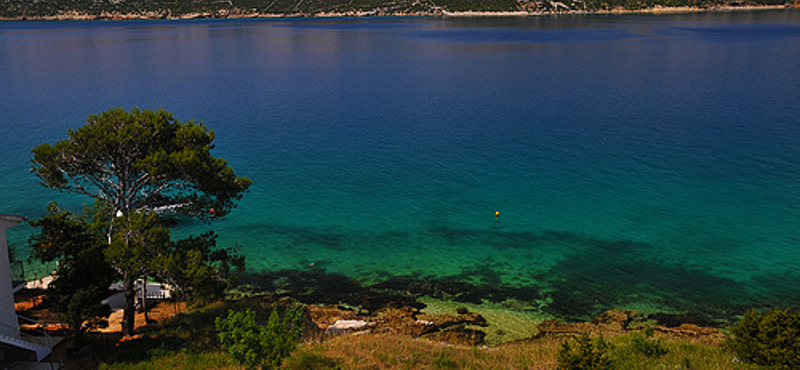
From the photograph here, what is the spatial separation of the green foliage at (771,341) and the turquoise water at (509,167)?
37.4 feet

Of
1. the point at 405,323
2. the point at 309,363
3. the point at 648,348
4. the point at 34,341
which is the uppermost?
the point at 34,341

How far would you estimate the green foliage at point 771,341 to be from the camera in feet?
76.2

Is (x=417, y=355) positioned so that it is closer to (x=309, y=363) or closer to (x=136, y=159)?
(x=309, y=363)

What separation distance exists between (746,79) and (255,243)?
99703mm

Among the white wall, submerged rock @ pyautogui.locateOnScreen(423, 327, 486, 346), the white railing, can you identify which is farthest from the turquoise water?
the white wall

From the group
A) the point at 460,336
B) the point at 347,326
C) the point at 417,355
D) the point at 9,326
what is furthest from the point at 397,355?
the point at 9,326

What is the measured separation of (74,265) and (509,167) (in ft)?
153

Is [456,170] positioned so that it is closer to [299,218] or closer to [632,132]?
[299,218]

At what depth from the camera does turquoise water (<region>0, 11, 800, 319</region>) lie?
4200cm

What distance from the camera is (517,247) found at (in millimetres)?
45969

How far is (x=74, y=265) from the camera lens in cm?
2573

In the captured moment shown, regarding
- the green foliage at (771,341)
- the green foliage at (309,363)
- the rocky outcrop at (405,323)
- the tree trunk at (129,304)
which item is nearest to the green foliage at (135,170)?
the tree trunk at (129,304)

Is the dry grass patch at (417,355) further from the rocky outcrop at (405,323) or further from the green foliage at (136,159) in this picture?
the green foliage at (136,159)

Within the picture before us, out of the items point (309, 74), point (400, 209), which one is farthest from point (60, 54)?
point (400, 209)
